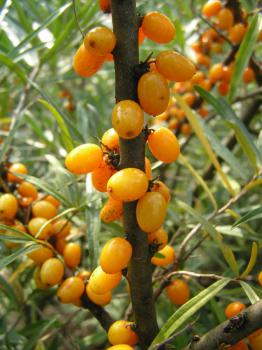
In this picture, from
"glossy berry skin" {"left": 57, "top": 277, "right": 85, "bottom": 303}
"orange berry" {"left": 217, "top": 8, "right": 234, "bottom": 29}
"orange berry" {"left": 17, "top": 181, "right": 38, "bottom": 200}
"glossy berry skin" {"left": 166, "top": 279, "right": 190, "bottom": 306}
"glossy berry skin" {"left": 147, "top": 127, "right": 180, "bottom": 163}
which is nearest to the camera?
"glossy berry skin" {"left": 147, "top": 127, "right": 180, "bottom": 163}

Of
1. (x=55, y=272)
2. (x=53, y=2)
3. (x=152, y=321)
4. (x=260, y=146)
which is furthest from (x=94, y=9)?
(x=152, y=321)

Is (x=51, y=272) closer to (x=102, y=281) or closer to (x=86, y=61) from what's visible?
(x=102, y=281)

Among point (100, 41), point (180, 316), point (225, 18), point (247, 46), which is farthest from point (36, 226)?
point (225, 18)

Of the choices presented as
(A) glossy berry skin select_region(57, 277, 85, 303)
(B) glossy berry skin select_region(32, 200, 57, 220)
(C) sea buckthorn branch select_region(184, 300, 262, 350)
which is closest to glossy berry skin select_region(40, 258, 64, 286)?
(A) glossy berry skin select_region(57, 277, 85, 303)

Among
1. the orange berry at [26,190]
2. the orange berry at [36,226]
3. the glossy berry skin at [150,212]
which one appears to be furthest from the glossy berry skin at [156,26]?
the orange berry at [26,190]

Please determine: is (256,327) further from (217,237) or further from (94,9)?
(94,9)

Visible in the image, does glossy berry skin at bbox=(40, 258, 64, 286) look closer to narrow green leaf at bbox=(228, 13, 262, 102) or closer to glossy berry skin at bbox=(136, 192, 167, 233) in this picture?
glossy berry skin at bbox=(136, 192, 167, 233)
